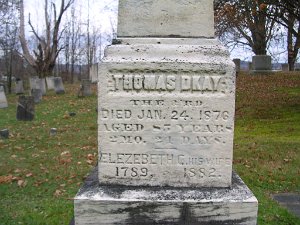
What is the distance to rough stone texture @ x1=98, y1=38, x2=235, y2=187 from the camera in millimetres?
2721

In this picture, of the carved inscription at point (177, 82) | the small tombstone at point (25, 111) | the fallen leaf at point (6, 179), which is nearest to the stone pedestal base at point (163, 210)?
the carved inscription at point (177, 82)

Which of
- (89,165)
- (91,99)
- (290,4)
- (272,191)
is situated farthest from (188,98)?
(91,99)

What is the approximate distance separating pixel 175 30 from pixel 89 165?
477cm

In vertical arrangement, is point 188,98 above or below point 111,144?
above

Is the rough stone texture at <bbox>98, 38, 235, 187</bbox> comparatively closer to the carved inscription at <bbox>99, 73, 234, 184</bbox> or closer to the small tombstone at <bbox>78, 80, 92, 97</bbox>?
the carved inscription at <bbox>99, 73, 234, 184</bbox>

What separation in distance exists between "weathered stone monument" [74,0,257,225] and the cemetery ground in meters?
2.20

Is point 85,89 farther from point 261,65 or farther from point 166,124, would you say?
point 166,124

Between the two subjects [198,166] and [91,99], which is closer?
[198,166]

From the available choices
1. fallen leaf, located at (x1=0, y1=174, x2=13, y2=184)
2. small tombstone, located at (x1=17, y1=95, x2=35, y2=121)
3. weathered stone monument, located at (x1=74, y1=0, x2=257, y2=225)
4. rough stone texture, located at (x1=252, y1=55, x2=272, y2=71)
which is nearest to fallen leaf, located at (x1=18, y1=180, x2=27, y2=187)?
fallen leaf, located at (x1=0, y1=174, x2=13, y2=184)

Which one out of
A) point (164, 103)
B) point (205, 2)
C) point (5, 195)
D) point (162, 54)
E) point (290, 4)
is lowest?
point (5, 195)

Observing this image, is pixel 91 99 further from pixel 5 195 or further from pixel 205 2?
pixel 205 2

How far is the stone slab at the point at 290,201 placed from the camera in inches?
201

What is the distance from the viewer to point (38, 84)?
2150 cm

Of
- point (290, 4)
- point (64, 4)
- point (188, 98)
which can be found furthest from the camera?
point (64, 4)
